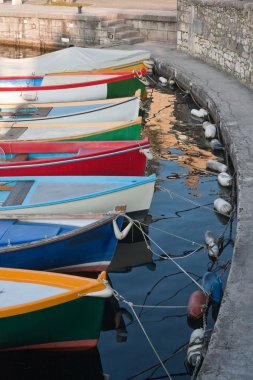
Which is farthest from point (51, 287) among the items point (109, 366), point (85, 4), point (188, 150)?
point (85, 4)

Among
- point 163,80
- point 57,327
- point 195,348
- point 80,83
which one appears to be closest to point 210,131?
point 80,83

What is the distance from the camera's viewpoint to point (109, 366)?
691 cm

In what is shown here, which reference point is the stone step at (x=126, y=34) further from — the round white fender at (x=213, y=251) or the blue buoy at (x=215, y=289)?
the blue buoy at (x=215, y=289)

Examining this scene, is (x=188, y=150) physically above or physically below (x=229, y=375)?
below

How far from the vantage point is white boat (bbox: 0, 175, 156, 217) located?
8.80 metres

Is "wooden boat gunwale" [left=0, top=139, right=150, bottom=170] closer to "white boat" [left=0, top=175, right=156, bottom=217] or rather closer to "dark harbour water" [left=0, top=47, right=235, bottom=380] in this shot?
"white boat" [left=0, top=175, right=156, bottom=217]

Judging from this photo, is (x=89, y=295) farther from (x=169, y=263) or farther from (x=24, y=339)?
(x=169, y=263)

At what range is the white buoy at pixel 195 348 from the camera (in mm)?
6656

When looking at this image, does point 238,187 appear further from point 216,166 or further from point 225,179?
point 216,166

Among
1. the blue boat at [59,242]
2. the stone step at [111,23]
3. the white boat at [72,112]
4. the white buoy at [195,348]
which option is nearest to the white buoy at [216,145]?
the white boat at [72,112]

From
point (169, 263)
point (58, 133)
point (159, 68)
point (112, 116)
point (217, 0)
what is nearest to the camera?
point (169, 263)

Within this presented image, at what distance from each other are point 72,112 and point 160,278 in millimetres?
5337

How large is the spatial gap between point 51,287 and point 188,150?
698 cm

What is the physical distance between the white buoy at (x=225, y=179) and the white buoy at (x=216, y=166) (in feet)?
1.67
